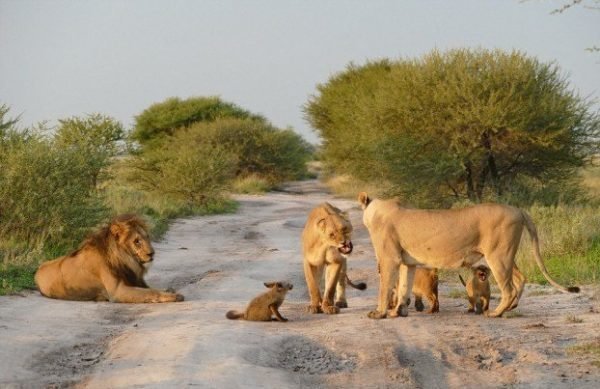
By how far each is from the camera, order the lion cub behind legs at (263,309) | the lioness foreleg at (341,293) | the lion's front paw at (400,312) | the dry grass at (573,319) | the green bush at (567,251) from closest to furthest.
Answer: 1. the dry grass at (573,319)
2. the lion cub behind legs at (263,309)
3. the lion's front paw at (400,312)
4. the lioness foreleg at (341,293)
5. the green bush at (567,251)

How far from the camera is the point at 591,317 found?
8406 millimetres

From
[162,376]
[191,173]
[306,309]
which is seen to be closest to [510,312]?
[306,309]

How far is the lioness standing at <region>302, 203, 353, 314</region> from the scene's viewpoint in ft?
28.8

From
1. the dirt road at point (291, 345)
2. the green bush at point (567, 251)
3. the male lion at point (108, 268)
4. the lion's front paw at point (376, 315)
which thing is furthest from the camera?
the green bush at point (567, 251)

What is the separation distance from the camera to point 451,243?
864 cm

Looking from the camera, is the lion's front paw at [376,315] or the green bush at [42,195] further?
the green bush at [42,195]

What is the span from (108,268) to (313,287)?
2407 millimetres

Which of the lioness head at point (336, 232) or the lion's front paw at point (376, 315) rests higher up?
the lioness head at point (336, 232)

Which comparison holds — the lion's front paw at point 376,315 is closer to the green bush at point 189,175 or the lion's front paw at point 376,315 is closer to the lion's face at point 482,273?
the lion's face at point 482,273

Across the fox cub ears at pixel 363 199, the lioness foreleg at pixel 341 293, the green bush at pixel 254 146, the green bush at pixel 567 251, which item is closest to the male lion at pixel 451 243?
the fox cub ears at pixel 363 199

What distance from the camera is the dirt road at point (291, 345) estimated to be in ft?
20.2

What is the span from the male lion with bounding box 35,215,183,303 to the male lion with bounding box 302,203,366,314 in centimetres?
163

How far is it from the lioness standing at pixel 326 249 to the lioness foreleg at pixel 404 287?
58 cm

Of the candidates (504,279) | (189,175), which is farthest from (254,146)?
(504,279)
